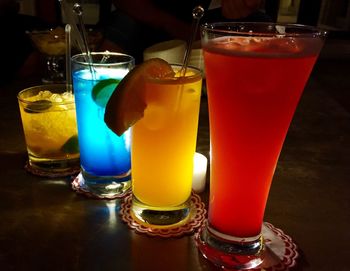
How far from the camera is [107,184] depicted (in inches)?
31.9

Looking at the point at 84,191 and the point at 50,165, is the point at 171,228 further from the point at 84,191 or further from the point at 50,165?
the point at 50,165

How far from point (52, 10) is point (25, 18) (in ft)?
2.02

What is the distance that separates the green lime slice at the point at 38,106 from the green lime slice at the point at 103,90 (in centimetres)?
16

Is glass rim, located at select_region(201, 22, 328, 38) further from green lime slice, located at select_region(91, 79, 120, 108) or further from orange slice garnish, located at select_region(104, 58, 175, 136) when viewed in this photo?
green lime slice, located at select_region(91, 79, 120, 108)

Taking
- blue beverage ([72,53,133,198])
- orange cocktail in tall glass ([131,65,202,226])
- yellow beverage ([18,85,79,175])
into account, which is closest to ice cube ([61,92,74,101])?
yellow beverage ([18,85,79,175])

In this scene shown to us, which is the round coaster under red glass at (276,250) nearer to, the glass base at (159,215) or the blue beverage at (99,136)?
the glass base at (159,215)

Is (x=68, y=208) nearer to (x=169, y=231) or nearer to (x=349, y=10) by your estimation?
(x=169, y=231)

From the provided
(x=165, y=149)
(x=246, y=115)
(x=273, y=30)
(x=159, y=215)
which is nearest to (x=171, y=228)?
(x=159, y=215)

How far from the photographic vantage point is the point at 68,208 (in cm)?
76

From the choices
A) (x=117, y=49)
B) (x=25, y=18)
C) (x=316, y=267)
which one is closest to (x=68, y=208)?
(x=316, y=267)

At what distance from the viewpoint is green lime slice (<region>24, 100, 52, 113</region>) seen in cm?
85

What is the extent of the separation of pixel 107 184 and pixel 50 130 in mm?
169

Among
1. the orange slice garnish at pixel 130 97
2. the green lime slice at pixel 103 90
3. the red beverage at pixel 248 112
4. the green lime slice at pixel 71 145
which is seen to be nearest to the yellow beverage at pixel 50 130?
the green lime slice at pixel 71 145

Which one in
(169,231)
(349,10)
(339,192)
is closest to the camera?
(169,231)
